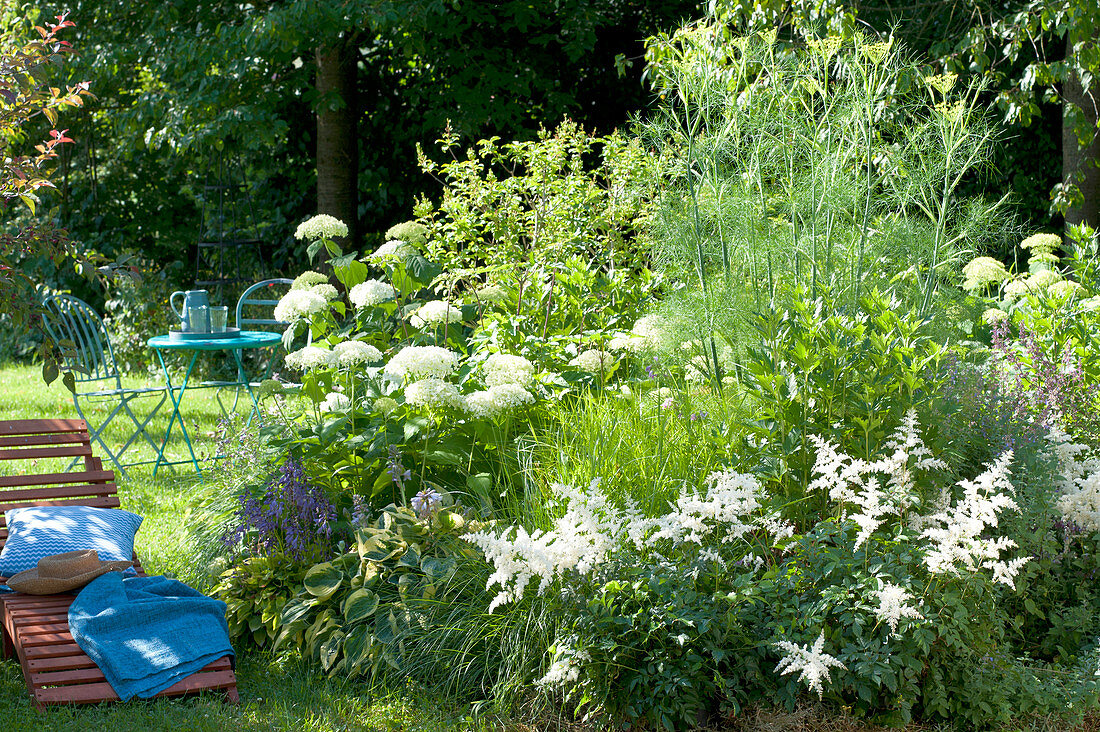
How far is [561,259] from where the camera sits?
17.3ft

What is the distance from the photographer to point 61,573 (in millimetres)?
3494

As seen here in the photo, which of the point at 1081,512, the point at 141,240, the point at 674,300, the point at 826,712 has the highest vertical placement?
the point at 141,240

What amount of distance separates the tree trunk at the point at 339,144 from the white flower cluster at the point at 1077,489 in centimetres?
693

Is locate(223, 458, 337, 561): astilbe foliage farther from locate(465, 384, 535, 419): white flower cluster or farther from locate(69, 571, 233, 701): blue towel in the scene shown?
locate(465, 384, 535, 419): white flower cluster

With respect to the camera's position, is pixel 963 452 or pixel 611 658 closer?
pixel 611 658

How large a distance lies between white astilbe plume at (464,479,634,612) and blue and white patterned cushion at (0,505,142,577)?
5.66 feet

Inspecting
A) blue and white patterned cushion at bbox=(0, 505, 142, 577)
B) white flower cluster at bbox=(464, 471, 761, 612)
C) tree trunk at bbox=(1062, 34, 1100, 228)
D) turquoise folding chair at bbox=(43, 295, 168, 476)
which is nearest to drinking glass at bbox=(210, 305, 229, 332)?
turquoise folding chair at bbox=(43, 295, 168, 476)

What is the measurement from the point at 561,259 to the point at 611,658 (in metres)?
2.88

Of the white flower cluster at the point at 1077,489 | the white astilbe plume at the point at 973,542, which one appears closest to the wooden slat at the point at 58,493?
the white astilbe plume at the point at 973,542

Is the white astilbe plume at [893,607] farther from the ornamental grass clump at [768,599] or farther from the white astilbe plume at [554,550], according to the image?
the white astilbe plume at [554,550]

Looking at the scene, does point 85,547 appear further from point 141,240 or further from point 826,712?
point 141,240

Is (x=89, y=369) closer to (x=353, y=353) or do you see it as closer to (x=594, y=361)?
(x=353, y=353)

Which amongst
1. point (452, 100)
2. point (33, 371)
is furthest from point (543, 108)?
point (33, 371)

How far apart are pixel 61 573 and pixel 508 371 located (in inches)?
68.9
